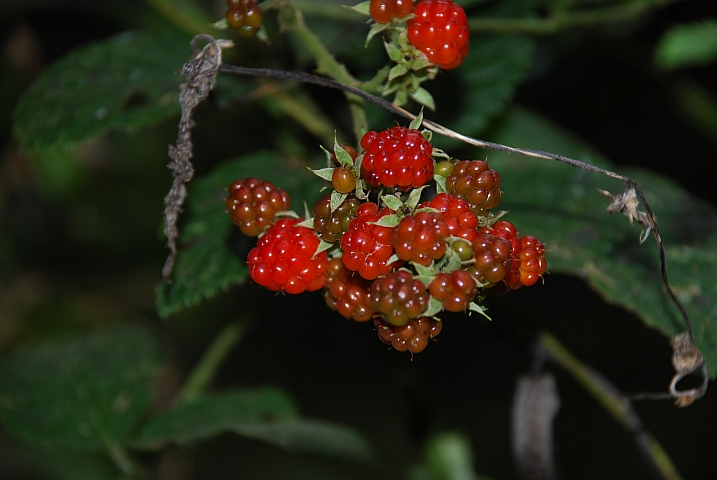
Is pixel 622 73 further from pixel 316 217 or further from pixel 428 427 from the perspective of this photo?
pixel 316 217

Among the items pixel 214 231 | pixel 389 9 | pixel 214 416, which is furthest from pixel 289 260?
pixel 214 416

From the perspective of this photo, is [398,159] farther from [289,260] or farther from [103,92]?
[103,92]

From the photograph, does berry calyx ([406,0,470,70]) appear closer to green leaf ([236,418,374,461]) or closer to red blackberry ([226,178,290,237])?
red blackberry ([226,178,290,237])

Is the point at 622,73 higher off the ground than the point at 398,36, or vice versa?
the point at 398,36

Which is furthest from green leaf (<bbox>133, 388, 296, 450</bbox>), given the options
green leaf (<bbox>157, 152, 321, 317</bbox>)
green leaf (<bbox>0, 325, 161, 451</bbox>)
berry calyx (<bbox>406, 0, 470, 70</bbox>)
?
berry calyx (<bbox>406, 0, 470, 70</bbox>)

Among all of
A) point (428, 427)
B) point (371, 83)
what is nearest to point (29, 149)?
point (371, 83)
